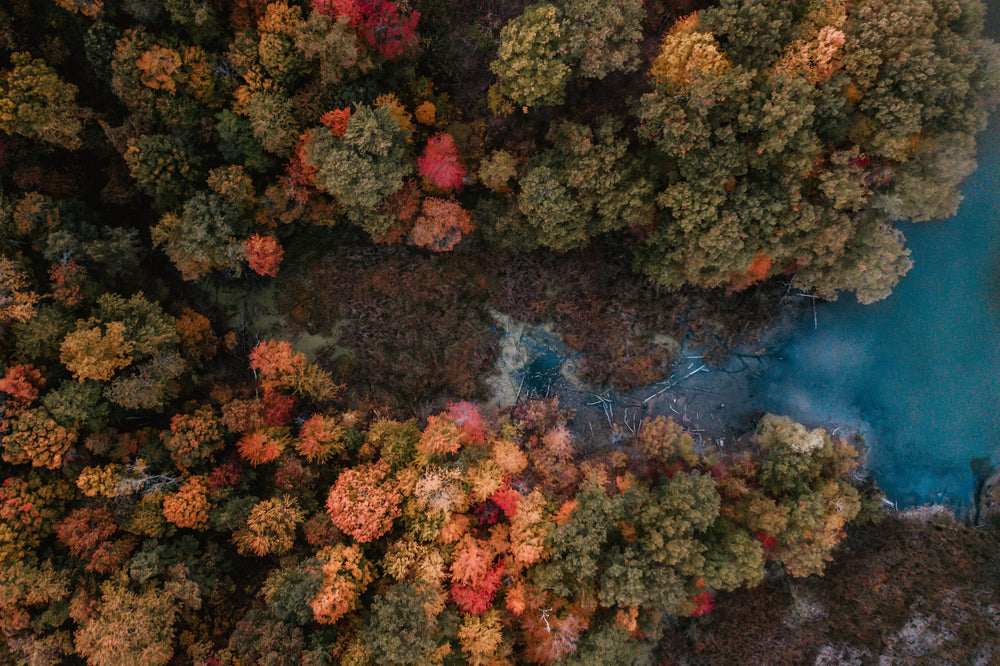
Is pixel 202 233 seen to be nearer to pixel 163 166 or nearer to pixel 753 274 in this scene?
pixel 163 166

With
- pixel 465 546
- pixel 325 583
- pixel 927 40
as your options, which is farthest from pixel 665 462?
pixel 927 40

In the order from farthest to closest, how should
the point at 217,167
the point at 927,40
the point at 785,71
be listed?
the point at 217,167
the point at 785,71
the point at 927,40

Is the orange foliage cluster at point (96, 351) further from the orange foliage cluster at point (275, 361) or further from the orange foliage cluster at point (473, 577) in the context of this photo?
the orange foliage cluster at point (473, 577)

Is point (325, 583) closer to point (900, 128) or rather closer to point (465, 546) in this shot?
point (465, 546)

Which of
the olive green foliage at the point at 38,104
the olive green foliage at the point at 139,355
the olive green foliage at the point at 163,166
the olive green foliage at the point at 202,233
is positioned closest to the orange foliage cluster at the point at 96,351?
the olive green foliage at the point at 139,355

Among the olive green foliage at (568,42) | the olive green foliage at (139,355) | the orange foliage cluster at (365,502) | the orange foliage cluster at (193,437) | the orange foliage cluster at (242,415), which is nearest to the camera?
the olive green foliage at (568,42)

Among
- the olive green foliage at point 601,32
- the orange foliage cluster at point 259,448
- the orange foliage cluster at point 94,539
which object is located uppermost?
the olive green foliage at point 601,32

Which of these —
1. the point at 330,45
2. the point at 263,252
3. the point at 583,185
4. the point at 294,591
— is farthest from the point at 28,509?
the point at 583,185
